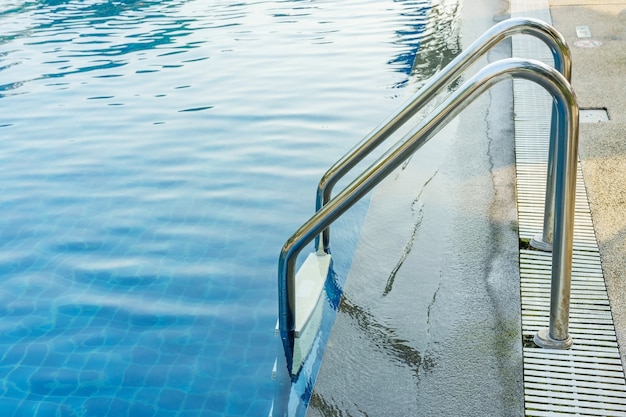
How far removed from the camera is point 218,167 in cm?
508

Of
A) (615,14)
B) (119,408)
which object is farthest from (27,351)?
(615,14)

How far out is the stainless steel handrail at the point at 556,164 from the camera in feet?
7.25

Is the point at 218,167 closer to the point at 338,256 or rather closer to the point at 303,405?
the point at 338,256

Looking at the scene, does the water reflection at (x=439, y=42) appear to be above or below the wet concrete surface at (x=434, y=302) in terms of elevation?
below

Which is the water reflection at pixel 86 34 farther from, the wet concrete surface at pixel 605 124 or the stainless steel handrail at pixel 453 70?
the stainless steel handrail at pixel 453 70

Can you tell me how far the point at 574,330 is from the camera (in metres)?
2.62

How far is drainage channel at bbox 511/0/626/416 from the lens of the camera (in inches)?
90.1

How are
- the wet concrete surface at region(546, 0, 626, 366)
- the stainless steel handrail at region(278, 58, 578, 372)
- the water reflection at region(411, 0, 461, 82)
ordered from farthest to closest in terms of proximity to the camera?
the water reflection at region(411, 0, 461, 82) → the wet concrete surface at region(546, 0, 626, 366) → the stainless steel handrail at region(278, 58, 578, 372)

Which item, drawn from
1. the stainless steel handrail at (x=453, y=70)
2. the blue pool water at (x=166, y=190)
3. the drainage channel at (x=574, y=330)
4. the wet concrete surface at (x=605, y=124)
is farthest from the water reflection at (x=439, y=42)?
the stainless steel handrail at (x=453, y=70)

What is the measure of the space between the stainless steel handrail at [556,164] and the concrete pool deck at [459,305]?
0.33 metres

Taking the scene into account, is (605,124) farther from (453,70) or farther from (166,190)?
(166,190)

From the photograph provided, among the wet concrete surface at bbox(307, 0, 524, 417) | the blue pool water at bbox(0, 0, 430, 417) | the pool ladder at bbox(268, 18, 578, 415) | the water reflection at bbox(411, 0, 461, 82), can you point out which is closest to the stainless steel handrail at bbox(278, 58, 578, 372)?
the pool ladder at bbox(268, 18, 578, 415)

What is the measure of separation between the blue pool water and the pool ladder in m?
0.31

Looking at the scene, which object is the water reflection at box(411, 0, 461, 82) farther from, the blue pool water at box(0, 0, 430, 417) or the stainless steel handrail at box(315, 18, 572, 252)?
the stainless steel handrail at box(315, 18, 572, 252)
